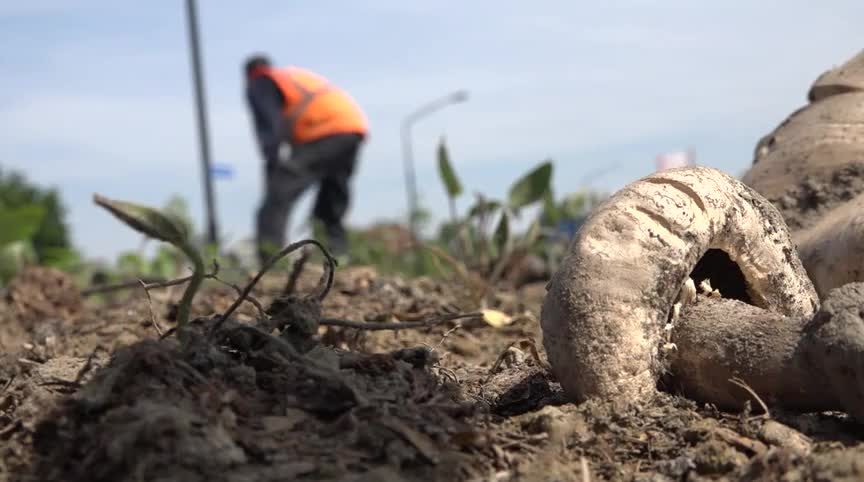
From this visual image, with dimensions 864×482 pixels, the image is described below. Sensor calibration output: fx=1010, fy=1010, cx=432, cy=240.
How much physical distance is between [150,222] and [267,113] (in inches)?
301

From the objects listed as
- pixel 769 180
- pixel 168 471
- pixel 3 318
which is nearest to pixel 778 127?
pixel 769 180

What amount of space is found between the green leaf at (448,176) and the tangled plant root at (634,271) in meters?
2.82

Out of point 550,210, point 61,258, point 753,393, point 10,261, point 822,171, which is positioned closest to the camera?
point 753,393

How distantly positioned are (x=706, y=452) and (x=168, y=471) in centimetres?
99

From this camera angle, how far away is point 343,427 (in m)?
1.81

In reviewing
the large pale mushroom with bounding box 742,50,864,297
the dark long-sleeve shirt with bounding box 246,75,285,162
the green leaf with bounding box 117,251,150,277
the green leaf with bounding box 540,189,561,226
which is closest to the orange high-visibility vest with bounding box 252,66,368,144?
the dark long-sleeve shirt with bounding box 246,75,285,162

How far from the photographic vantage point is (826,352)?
1.97m

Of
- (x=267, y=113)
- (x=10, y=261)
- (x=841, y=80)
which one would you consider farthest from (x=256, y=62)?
(x=841, y=80)

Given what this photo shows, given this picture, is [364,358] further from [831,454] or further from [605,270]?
[831,454]

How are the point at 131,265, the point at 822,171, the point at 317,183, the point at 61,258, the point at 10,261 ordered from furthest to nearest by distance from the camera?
the point at 317,183 → the point at 131,265 → the point at 61,258 → the point at 10,261 → the point at 822,171

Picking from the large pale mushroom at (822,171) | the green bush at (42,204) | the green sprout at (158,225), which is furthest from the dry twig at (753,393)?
the green bush at (42,204)

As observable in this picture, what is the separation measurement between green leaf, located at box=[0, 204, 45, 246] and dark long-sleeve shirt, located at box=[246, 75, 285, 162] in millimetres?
3186

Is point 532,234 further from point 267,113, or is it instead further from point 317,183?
point 267,113

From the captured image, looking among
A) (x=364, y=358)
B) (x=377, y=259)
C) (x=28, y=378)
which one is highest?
(x=364, y=358)
